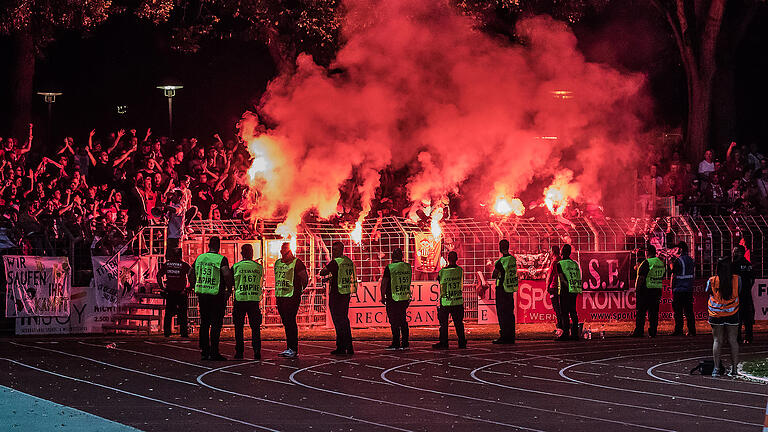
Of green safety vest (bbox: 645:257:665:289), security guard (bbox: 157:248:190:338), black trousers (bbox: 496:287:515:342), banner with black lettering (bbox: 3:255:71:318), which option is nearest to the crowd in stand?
green safety vest (bbox: 645:257:665:289)

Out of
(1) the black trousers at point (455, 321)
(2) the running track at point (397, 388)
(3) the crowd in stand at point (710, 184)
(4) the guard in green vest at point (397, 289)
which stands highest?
(3) the crowd in stand at point (710, 184)

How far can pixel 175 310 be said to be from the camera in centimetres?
2280

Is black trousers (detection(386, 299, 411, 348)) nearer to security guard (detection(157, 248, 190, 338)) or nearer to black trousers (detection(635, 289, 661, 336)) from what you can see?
security guard (detection(157, 248, 190, 338))

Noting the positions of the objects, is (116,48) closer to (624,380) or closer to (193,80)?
(193,80)

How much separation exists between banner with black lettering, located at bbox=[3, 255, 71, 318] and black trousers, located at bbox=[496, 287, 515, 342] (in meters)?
8.66

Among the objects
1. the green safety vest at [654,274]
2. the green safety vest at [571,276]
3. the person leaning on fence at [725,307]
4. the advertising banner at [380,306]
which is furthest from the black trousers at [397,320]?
the person leaning on fence at [725,307]

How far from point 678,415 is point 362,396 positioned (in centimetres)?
361

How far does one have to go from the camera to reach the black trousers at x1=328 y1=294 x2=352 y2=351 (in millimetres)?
18969

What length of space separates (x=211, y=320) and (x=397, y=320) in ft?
11.9

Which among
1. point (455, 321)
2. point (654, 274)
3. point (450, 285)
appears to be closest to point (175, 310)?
point (450, 285)

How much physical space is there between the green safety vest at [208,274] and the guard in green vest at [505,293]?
5.60 meters

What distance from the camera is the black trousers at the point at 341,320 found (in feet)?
62.2

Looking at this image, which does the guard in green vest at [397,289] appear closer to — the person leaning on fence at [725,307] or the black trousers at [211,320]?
the black trousers at [211,320]

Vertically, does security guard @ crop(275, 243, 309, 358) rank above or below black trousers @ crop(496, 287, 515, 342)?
above
